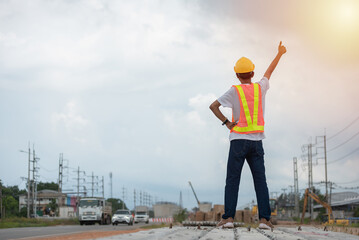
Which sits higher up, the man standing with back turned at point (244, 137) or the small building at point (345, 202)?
the man standing with back turned at point (244, 137)

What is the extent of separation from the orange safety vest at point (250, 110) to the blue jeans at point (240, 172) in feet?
0.52

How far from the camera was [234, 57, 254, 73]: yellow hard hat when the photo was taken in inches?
247

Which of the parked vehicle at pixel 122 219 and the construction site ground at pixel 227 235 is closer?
the construction site ground at pixel 227 235

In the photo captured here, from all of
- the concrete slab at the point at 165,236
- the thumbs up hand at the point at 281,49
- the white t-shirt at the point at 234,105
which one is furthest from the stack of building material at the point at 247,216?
the concrete slab at the point at 165,236

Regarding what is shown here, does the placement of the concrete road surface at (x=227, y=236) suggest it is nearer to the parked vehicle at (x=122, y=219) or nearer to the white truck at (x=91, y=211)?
the parked vehicle at (x=122, y=219)

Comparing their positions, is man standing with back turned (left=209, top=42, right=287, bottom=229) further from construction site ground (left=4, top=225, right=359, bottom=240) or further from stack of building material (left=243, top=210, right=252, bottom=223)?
stack of building material (left=243, top=210, right=252, bottom=223)

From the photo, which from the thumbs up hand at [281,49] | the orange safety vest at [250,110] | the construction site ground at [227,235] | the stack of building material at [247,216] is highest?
the thumbs up hand at [281,49]

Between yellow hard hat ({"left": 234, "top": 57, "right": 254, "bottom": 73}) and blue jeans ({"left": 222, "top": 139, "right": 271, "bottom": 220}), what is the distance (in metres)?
0.89

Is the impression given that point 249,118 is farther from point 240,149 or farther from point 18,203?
point 18,203

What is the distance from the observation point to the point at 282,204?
15762 cm

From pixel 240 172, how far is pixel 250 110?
0.75m

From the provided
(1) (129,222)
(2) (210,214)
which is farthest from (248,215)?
(1) (129,222)

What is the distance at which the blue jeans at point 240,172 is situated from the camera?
6.08 m

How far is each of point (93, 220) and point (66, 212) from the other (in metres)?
74.4
